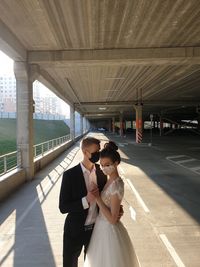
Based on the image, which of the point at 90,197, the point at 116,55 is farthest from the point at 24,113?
the point at 90,197

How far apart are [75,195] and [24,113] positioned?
1383 centimetres

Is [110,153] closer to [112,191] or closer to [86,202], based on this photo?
[112,191]

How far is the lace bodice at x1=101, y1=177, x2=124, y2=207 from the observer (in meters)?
3.78

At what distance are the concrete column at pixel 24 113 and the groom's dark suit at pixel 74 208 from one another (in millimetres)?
13070

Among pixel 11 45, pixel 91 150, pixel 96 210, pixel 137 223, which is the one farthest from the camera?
pixel 11 45

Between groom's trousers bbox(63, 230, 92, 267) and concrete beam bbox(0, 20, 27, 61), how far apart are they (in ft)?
33.1

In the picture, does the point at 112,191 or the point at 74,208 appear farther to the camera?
the point at 74,208

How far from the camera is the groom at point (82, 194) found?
13.1 ft

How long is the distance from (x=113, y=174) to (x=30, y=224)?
582cm

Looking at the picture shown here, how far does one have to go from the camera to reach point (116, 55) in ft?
57.9

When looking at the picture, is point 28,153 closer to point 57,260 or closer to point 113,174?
point 57,260

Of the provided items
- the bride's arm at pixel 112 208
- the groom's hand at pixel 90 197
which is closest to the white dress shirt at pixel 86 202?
the groom's hand at pixel 90 197

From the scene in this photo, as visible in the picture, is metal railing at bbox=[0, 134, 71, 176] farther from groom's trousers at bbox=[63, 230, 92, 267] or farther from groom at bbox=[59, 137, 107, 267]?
groom at bbox=[59, 137, 107, 267]

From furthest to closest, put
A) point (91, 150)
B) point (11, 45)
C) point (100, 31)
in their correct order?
point (100, 31)
point (11, 45)
point (91, 150)
